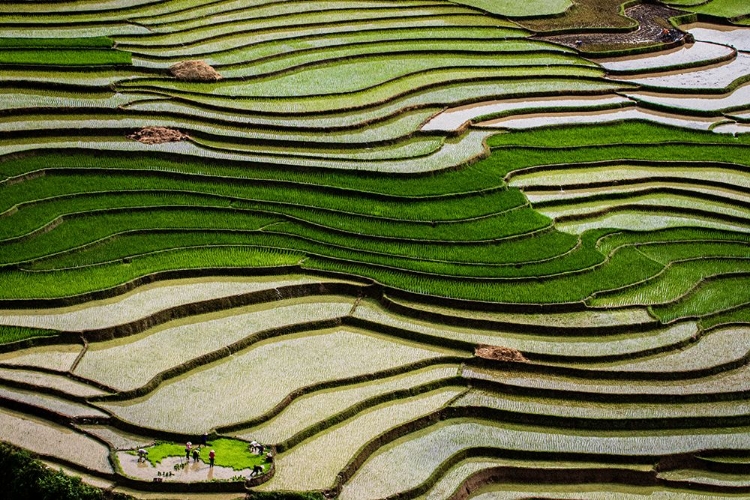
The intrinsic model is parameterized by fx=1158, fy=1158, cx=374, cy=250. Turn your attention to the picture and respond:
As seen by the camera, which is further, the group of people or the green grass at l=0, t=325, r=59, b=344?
the green grass at l=0, t=325, r=59, b=344

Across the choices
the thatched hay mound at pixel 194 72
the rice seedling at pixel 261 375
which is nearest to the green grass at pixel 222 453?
the rice seedling at pixel 261 375

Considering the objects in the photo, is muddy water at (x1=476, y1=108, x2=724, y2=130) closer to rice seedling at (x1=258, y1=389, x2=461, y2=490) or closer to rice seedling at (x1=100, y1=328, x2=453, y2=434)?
rice seedling at (x1=100, y1=328, x2=453, y2=434)

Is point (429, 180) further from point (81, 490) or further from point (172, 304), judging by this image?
point (81, 490)


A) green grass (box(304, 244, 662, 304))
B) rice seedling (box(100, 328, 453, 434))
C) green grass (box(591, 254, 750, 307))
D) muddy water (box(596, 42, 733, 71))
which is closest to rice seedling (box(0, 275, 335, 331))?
green grass (box(304, 244, 662, 304))

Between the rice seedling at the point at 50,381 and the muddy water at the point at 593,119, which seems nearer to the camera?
the rice seedling at the point at 50,381

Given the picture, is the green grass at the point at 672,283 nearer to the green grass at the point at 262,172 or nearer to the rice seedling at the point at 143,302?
the green grass at the point at 262,172

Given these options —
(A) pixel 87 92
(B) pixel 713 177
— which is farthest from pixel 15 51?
(B) pixel 713 177
